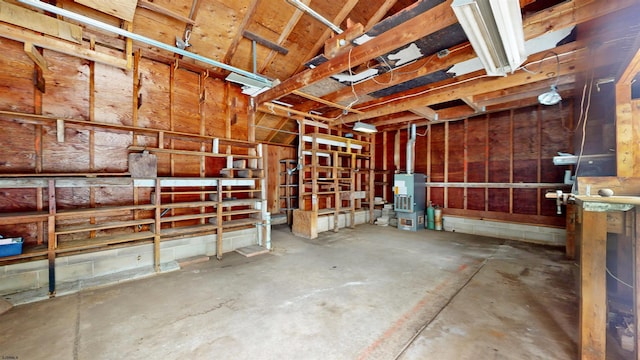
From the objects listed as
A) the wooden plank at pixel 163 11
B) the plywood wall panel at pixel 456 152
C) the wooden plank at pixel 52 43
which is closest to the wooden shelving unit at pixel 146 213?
the wooden plank at pixel 52 43

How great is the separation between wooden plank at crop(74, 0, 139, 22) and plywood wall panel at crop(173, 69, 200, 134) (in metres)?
1.04

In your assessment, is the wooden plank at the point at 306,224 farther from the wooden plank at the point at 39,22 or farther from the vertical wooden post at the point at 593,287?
the wooden plank at the point at 39,22

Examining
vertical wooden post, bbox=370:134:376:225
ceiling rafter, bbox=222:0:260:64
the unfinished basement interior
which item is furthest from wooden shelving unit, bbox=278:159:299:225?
ceiling rafter, bbox=222:0:260:64

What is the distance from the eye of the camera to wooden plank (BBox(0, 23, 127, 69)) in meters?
2.30

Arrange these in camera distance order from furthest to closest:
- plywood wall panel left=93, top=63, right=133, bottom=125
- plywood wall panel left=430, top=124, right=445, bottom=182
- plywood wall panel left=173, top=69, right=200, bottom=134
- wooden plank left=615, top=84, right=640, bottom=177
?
1. plywood wall panel left=430, top=124, right=445, bottom=182
2. plywood wall panel left=173, top=69, right=200, bottom=134
3. plywood wall panel left=93, top=63, right=133, bottom=125
4. wooden plank left=615, top=84, right=640, bottom=177

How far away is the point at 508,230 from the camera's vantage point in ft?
17.1

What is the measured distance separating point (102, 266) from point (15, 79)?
229 centimetres

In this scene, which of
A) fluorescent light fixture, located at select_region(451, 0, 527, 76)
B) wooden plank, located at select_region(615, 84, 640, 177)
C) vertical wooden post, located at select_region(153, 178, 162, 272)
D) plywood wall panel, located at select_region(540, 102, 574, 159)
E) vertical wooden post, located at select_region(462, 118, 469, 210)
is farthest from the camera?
vertical wooden post, located at select_region(462, 118, 469, 210)

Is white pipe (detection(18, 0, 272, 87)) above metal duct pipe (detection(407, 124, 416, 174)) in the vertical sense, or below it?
above

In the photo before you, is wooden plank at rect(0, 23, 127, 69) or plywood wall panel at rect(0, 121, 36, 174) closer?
wooden plank at rect(0, 23, 127, 69)

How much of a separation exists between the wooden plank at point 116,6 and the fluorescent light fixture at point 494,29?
3224 millimetres

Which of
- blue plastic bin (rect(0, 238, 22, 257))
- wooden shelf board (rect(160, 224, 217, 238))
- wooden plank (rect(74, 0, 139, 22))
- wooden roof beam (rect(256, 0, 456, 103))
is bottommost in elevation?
wooden shelf board (rect(160, 224, 217, 238))

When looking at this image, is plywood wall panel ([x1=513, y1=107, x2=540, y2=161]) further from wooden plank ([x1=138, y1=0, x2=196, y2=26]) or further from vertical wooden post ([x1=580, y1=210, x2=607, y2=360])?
wooden plank ([x1=138, y1=0, x2=196, y2=26])

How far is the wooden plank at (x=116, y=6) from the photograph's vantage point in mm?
2545
